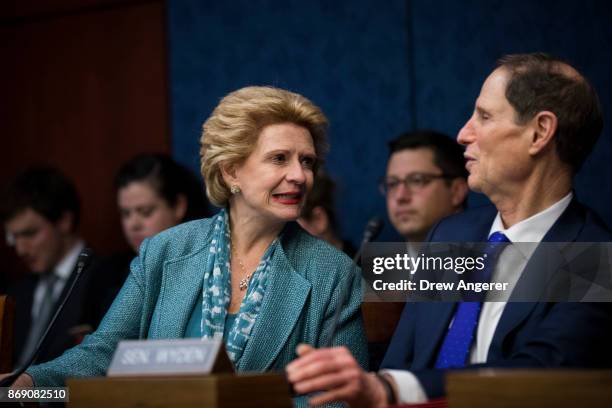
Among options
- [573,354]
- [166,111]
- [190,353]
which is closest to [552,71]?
[573,354]

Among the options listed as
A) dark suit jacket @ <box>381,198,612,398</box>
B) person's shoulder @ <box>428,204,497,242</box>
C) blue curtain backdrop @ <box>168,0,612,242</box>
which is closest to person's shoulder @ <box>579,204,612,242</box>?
dark suit jacket @ <box>381,198,612,398</box>

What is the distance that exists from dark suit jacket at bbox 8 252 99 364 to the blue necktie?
1.86 m

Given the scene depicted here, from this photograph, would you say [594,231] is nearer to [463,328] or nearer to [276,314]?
[463,328]

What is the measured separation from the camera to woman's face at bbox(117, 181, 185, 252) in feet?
14.0

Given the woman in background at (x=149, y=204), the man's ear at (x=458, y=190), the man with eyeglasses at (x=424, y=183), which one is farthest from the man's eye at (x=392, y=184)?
the woman in background at (x=149, y=204)

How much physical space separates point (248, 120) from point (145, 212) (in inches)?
63.6

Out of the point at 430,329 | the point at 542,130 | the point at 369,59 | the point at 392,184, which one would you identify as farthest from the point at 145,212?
the point at 542,130

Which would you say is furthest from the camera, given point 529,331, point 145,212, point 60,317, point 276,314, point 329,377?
point 145,212

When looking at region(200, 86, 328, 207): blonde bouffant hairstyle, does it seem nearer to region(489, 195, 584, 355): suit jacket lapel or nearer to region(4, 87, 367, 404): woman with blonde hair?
region(4, 87, 367, 404): woman with blonde hair

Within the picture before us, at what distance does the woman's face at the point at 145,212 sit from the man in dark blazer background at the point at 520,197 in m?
2.06

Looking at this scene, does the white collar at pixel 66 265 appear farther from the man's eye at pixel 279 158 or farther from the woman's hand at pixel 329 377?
the woman's hand at pixel 329 377

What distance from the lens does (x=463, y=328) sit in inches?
88.2

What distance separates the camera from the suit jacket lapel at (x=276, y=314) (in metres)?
2.58

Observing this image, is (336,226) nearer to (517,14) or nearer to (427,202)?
(427,202)
